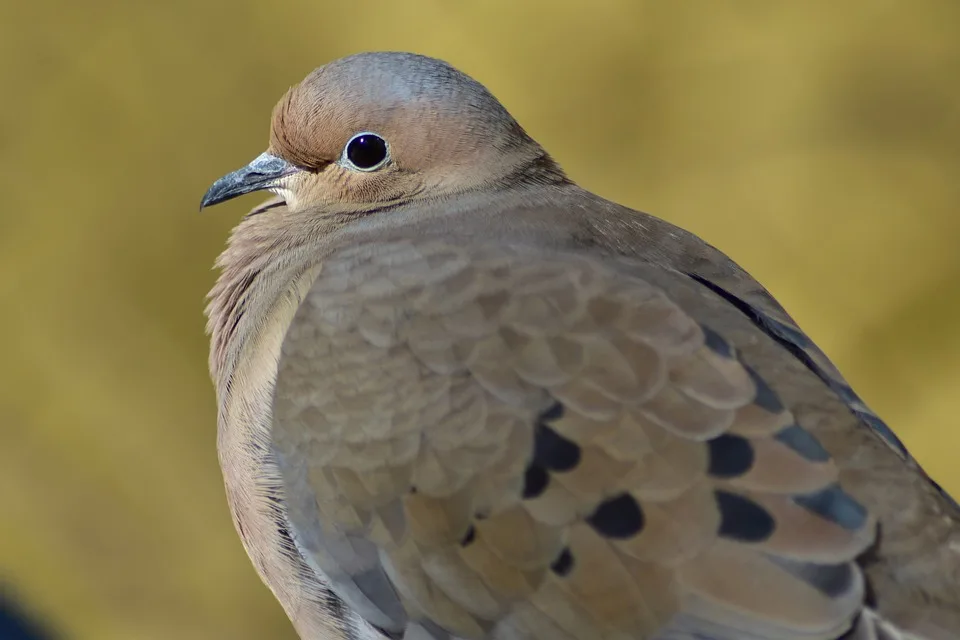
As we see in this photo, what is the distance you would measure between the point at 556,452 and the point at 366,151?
0.60m

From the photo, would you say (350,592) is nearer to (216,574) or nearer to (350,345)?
(350,345)

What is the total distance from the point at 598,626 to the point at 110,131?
7.05 ft

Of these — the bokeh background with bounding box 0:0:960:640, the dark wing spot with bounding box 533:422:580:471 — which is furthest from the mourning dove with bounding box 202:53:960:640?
the bokeh background with bounding box 0:0:960:640

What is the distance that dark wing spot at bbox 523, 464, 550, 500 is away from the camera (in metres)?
1.11

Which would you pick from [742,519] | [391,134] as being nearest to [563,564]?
[742,519]

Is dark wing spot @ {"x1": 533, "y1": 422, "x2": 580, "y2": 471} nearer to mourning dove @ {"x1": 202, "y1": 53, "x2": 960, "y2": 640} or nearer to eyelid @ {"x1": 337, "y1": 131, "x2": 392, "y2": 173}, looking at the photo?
mourning dove @ {"x1": 202, "y1": 53, "x2": 960, "y2": 640}

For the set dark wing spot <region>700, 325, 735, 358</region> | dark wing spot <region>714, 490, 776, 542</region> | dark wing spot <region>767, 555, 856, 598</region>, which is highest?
dark wing spot <region>700, 325, 735, 358</region>

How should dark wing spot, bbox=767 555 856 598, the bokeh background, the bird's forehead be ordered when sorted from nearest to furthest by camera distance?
dark wing spot, bbox=767 555 856 598 → the bird's forehead → the bokeh background

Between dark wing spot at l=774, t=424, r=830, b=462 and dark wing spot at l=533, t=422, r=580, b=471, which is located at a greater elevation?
dark wing spot at l=774, t=424, r=830, b=462

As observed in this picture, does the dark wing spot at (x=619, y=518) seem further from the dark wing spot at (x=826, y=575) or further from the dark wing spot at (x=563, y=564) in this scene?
the dark wing spot at (x=826, y=575)

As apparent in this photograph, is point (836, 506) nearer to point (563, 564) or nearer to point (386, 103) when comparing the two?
point (563, 564)

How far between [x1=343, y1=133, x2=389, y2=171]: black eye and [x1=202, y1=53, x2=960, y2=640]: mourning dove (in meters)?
0.12

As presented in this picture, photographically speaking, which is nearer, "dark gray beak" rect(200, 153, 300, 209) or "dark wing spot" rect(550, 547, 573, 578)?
"dark wing spot" rect(550, 547, 573, 578)

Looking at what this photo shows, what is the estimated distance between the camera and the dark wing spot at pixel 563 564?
1102 mm
